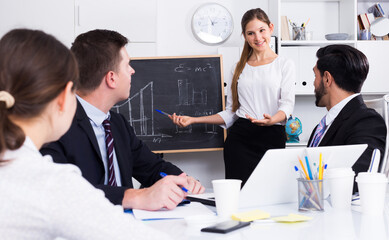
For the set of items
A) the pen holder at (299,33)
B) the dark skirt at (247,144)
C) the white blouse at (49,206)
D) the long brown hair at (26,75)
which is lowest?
the dark skirt at (247,144)

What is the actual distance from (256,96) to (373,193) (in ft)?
6.61

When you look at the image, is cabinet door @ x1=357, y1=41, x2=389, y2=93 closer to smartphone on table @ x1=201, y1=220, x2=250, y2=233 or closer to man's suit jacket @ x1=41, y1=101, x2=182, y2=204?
man's suit jacket @ x1=41, y1=101, x2=182, y2=204

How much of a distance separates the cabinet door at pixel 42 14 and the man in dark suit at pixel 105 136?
2324 mm

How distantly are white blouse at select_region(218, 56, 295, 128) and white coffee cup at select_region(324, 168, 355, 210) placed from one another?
71.4 inches

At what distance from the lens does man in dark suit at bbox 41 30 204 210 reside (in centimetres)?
146

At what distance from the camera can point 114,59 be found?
1.70 metres

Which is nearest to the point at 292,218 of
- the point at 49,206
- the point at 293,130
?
the point at 49,206

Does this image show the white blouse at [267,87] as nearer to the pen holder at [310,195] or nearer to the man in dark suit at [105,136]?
the man in dark suit at [105,136]

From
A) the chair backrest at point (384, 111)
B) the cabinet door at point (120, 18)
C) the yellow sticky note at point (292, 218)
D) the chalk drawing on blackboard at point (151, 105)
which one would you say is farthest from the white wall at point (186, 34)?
the yellow sticky note at point (292, 218)

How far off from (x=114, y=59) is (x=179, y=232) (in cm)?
84

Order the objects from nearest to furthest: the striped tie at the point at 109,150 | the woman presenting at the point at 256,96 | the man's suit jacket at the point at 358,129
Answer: the striped tie at the point at 109,150
the man's suit jacket at the point at 358,129
the woman presenting at the point at 256,96

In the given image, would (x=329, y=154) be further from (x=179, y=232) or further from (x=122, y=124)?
(x=122, y=124)

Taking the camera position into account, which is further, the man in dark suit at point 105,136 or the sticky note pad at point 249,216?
the man in dark suit at point 105,136

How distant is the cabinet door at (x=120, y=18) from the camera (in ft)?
12.8
